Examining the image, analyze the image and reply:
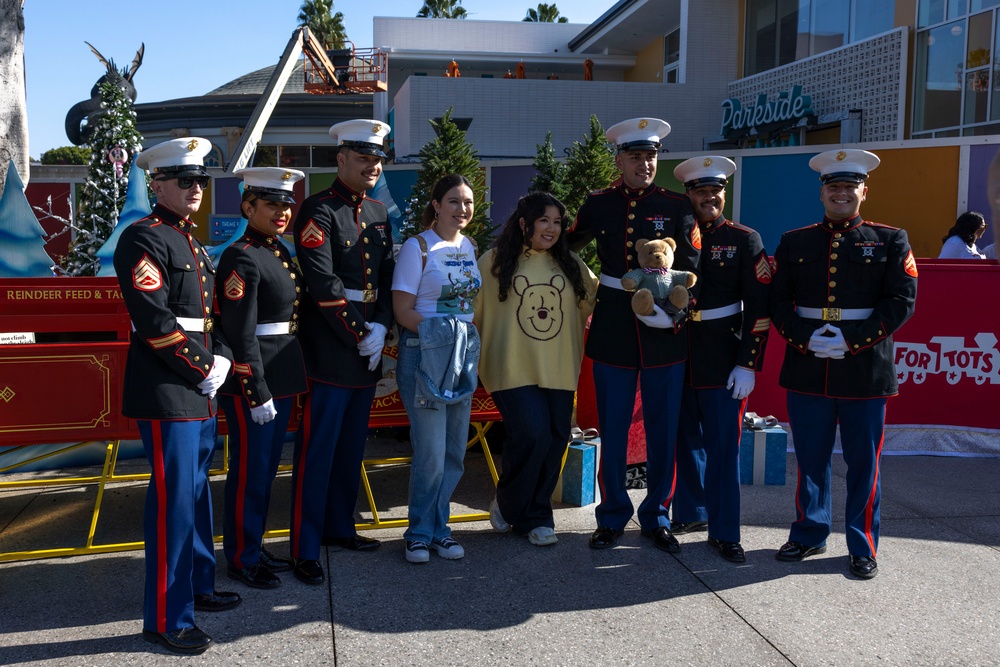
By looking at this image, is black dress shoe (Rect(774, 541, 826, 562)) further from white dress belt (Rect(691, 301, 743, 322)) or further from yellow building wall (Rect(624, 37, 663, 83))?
yellow building wall (Rect(624, 37, 663, 83))

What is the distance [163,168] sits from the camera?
3324mm

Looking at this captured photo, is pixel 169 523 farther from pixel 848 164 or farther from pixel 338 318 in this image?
pixel 848 164

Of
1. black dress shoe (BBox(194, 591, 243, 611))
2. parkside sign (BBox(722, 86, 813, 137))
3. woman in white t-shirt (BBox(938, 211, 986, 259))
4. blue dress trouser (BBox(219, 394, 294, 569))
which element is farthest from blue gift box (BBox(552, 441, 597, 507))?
parkside sign (BBox(722, 86, 813, 137))

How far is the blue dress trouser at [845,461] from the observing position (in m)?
4.16

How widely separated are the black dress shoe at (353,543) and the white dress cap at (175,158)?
6.48 feet

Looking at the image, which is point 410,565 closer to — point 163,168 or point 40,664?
point 40,664

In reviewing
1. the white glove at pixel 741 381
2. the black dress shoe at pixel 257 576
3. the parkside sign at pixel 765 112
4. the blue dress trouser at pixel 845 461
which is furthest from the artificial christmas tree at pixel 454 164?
the parkside sign at pixel 765 112

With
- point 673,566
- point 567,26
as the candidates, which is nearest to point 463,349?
point 673,566

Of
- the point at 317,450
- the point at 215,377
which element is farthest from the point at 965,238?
the point at 215,377

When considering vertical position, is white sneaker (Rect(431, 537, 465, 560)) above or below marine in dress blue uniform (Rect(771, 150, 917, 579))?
below

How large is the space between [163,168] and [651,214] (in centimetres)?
228

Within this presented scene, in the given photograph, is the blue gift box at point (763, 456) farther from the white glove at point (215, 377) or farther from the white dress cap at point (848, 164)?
the white glove at point (215, 377)

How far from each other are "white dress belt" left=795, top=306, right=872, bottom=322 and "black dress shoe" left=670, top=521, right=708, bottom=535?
1.27m

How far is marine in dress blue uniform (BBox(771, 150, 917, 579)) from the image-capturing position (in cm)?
408
